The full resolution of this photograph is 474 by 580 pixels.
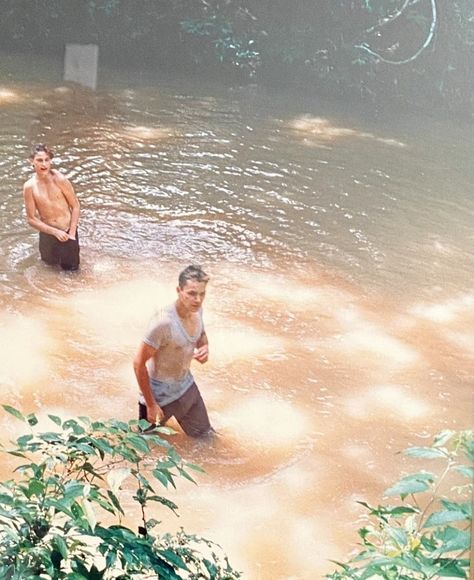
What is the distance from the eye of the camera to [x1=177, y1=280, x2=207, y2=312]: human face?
342 cm

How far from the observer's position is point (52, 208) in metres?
5.25

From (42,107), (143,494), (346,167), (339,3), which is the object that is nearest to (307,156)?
(346,167)

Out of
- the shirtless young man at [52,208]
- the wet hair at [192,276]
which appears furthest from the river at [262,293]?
the wet hair at [192,276]

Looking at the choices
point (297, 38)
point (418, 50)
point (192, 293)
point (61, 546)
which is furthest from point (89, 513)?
point (418, 50)

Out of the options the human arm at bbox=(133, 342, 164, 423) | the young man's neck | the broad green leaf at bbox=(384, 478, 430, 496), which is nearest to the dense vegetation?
the young man's neck

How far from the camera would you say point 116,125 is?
28.6 ft

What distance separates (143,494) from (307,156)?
23.8 ft

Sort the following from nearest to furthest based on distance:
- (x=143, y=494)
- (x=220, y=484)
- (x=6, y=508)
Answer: (x=6, y=508) < (x=143, y=494) < (x=220, y=484)

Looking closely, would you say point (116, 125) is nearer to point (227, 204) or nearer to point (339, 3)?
point (227, 204)

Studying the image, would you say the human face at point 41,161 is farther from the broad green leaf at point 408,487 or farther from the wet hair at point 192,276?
the broad green leaf at point 408,487

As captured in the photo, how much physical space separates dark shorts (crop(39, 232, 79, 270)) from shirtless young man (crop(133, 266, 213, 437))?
1.93 meters

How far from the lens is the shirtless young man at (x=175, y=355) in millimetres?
3451

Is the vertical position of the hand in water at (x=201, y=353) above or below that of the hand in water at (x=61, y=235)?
above

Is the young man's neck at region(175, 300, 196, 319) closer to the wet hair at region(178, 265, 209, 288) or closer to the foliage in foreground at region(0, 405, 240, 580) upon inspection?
the wet hair at region(178, 265, 209, 288)
